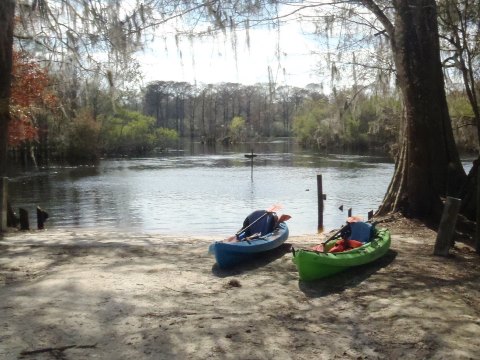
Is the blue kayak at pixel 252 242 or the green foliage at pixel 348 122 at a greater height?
the green foliage at pixel 348 122

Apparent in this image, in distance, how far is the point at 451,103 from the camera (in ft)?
42.7

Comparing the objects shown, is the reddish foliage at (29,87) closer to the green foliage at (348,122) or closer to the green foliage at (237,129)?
the green foliage at (348,122)

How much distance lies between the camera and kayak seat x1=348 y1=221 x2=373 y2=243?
7.57 metres

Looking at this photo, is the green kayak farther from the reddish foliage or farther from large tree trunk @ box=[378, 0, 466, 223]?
the reddish foliage

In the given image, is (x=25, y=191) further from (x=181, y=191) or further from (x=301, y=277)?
(x=301, y=277)

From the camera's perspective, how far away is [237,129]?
7875 centimetres

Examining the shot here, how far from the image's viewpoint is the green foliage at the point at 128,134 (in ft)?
177

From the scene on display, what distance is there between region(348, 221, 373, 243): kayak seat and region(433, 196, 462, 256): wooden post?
3.17ft

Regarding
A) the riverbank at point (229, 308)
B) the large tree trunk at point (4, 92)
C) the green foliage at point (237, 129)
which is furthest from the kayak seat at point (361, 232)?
the green foliage at point (237, 129)

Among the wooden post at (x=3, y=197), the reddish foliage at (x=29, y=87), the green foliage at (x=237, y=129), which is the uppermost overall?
the green foliage at (x=237, y=129)

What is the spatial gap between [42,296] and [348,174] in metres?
28.7

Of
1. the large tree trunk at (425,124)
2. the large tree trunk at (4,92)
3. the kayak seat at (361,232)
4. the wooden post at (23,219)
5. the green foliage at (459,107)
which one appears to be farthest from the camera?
the green foliage at (459,107)

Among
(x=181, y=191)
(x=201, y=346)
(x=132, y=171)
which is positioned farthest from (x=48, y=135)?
(x=201, y=346)

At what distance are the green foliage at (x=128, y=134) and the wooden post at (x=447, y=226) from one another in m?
48.0
